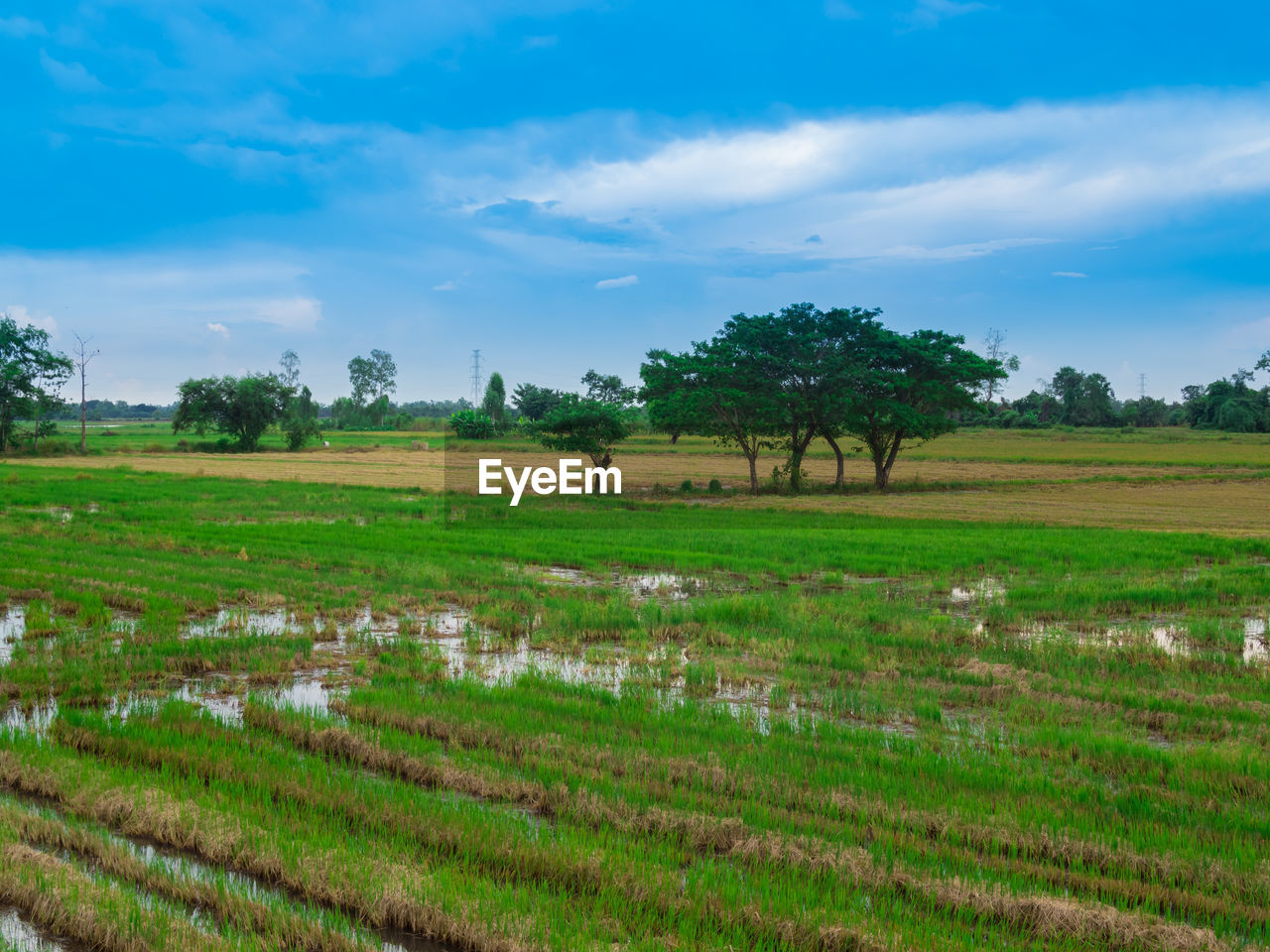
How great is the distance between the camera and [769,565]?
18.4 m

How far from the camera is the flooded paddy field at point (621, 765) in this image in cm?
434

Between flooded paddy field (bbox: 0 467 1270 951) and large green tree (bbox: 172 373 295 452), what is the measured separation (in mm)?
72480

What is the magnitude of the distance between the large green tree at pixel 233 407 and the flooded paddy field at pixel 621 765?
72480 millimetres

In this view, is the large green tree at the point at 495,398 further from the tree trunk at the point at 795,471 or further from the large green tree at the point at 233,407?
the tree trunk at the point at 795,471

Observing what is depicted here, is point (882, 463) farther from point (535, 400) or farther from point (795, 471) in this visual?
point (535, 400)

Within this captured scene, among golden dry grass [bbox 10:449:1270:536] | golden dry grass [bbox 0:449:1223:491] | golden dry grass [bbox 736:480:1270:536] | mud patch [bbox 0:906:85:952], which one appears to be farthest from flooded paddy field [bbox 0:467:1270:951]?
golden dry grass [bbox 0:449:1223:491]

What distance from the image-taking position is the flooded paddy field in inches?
171

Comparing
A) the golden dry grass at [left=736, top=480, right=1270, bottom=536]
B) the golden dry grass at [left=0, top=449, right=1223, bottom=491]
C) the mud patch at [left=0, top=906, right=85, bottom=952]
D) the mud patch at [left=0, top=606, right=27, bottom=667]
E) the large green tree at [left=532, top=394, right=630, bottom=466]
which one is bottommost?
the mud patch at [left=0, top=906, right=85, bottom=952]

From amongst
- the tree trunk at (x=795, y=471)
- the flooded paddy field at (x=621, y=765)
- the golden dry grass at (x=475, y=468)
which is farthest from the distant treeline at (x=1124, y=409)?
the flooded paddy field at (x=621, y=765)

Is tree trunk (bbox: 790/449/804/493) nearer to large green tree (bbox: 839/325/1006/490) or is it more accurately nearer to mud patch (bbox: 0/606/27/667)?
large green tree (bbox: 839/325/1006/490)

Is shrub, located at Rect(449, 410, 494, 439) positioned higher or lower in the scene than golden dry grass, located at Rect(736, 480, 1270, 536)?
higher

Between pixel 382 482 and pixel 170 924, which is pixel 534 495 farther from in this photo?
pixel 170 924

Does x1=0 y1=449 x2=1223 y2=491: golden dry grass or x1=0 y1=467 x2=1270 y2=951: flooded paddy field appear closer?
x1=0 y1=467 x2=1270 y2=951: flooded paddy field

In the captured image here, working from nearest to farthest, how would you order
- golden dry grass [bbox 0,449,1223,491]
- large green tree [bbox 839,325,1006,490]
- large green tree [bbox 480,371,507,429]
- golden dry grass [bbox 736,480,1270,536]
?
golden dry grass [bbox 736,480,1270,536], large green tree [bbox 839,325,1006,490], golden dry grass [bbox 0,449,1223,491], large green tree [bbox 480,371,507,429]
